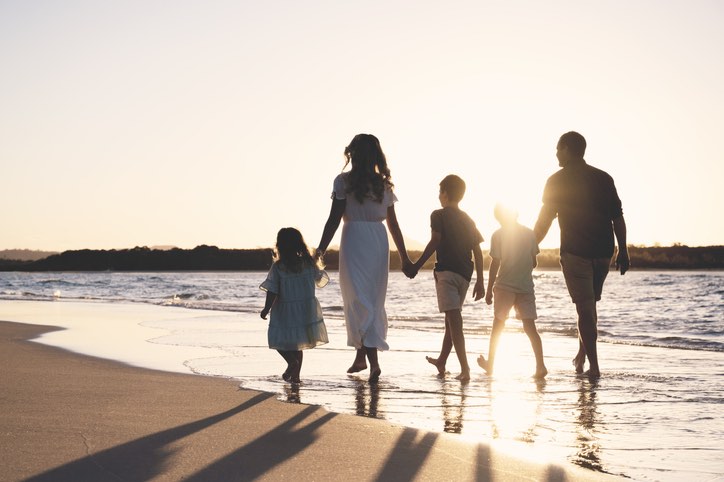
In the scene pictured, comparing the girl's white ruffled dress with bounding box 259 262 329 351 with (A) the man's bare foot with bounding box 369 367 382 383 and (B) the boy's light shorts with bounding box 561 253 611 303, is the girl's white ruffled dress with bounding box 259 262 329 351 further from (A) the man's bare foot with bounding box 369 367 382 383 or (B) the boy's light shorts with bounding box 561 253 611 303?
(B) the boy's light shorts with bounding box 561 253 611 303

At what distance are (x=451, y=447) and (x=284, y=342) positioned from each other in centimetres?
311

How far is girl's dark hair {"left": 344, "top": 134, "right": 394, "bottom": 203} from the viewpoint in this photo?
706cm

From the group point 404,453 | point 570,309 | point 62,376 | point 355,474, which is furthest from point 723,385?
point 570,309

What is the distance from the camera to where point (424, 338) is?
12289mm

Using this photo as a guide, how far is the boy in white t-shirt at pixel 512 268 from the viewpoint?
314 inches

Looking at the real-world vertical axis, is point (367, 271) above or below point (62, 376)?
above

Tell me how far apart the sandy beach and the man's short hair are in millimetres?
3924

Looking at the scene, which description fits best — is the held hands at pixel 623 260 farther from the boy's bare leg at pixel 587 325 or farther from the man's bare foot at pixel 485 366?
the man's bare foot at pixel 485 366

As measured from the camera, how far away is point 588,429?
16.0ft

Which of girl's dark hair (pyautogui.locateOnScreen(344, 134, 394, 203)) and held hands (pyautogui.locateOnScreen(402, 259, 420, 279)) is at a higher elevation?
girl's dark hair (pyautogui.locateOnScreen(344, 134, 394, 203))

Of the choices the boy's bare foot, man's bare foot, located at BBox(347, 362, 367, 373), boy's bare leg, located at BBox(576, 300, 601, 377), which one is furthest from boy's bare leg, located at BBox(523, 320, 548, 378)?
man's bare foot, located at BBox(347, 362, 367, 373)

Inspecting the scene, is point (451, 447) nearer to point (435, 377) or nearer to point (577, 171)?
point (435, 377)

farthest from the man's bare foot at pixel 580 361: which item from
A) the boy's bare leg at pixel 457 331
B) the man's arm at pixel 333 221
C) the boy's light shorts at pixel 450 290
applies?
the man's arm at pixel 333 221

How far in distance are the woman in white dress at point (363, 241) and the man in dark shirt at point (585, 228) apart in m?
1.81
